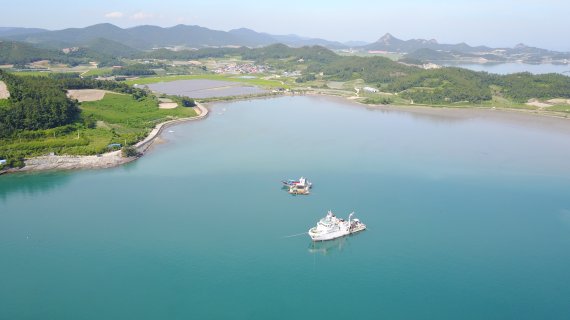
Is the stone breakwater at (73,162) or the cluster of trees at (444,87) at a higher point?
the cluster of trees at (444,87)

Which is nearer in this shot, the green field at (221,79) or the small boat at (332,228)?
the small boat at (332,228)

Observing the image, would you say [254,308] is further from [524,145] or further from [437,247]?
[524,145]

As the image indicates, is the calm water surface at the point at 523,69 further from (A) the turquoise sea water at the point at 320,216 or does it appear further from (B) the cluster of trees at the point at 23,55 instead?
(B) the cluster of trees at the point at 23,55

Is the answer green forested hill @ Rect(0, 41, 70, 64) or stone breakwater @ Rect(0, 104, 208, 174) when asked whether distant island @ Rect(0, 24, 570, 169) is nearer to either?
green forested hill @ Rect(0, 41, 70, 64)

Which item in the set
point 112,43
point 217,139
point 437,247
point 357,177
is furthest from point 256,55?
point 437,247

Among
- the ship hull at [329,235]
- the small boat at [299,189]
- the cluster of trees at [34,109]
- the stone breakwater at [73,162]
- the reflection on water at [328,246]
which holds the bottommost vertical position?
the reflection on water at [328,246]

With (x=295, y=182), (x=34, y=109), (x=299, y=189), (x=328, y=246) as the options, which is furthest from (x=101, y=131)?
(x=328, y=246)

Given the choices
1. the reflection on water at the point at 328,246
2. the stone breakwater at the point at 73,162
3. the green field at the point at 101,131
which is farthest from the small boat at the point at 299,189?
the green field at the point at 101,131

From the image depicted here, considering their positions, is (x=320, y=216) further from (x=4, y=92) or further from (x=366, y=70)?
(x=366, y=70)
